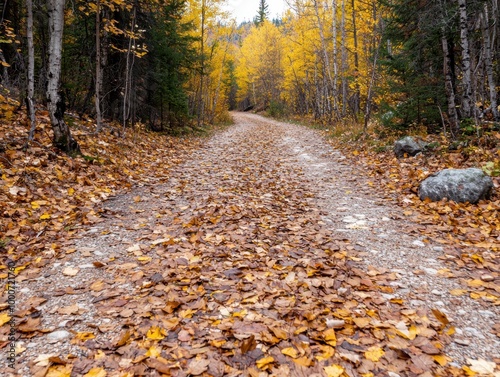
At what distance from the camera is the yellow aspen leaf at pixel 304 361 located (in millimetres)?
2305

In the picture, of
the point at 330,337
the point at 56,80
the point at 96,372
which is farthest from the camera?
the point at 56,80

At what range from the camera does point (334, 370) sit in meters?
2.25

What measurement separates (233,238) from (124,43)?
10.4m

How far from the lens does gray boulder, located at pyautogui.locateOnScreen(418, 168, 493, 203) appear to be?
545 cm

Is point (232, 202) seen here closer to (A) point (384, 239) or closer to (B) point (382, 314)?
(A) point (384, 239)

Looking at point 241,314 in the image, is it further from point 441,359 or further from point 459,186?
point 459,186

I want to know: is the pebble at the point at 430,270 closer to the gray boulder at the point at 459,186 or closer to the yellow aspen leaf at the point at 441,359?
the yellow aspen leaf at the point at 441,359

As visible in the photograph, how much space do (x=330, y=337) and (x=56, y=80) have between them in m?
7.49

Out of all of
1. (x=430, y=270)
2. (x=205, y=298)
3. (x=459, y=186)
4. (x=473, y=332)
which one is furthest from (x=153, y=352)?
(x=459, y=186)

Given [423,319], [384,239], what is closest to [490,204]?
[384,239]

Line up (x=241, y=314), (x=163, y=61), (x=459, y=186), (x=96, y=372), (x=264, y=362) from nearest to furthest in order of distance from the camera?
(x=96, y=372), (x=264, y=362), (x=241, y=314), (x=459, y=186), (x=163, y=61)

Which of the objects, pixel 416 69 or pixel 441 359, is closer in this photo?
pixel 441 359

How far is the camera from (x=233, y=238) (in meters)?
4.47

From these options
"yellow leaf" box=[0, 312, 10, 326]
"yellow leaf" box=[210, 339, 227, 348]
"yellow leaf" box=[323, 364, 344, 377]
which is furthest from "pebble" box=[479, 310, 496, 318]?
"yellow leaf" box=[0, 312, 10, 326]
